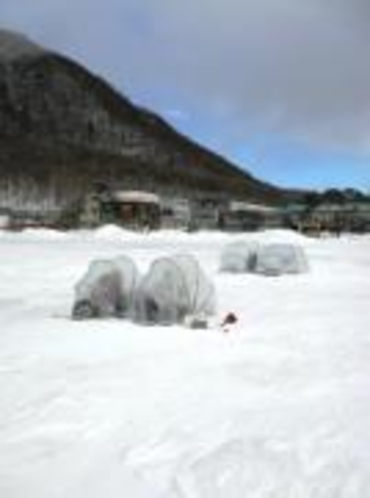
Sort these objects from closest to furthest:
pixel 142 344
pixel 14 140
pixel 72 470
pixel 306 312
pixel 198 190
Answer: pixel 72 470, pixel 142 344, pixel 306 312, pixel 198 190, pixel 14 140

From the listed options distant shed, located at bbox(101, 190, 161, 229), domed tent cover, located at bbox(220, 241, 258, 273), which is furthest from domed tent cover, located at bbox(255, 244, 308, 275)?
distant shed, located at bbox(101, 190, 161, 229)

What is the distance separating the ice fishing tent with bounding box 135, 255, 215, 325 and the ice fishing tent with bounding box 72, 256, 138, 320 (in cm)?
27

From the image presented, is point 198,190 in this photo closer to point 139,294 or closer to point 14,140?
point 14,140

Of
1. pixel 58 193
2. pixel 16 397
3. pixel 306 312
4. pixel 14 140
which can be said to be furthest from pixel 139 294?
pixel 14 140

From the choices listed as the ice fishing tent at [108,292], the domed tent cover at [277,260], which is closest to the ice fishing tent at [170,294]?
the ice fishing tent at [108,292]

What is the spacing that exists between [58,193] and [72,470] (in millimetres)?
154281

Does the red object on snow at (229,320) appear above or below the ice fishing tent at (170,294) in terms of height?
below

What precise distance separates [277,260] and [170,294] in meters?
11.8

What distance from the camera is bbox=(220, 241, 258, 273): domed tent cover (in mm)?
26562

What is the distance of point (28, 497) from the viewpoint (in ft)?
20.5

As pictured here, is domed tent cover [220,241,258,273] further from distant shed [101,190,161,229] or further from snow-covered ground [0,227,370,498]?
distant shed [101,190,161,229]

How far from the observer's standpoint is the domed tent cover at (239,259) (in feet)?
87.1

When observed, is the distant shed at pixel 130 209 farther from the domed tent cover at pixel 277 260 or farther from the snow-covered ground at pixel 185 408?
the snow-covered ground at pixel 185 408

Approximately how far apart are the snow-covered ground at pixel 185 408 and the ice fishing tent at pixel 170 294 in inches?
16.9
